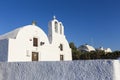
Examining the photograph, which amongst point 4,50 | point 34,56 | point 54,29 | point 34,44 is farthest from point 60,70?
point 54,29

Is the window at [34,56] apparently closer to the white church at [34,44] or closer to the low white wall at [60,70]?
the white church at [34,44]

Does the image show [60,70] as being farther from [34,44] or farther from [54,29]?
[54,29]

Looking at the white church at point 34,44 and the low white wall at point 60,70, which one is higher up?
the white church at point 34,44

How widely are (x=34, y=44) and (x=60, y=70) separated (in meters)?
14.1

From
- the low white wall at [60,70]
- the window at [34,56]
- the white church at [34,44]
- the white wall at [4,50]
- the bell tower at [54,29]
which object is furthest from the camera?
the bell tower at [54,29]

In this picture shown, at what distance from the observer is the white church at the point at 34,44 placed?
1666cm

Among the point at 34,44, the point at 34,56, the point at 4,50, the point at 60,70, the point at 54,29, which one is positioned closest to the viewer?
the point at 60,70

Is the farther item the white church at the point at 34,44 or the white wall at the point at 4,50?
the white church at the point at 34,44

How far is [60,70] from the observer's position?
17.5ft

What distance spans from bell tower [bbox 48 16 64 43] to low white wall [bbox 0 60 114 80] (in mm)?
14861

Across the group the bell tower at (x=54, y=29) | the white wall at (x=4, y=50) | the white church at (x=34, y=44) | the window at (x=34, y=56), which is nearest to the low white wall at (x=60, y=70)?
the white wall at (x=4, y=50)

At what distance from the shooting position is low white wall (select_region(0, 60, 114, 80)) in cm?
445

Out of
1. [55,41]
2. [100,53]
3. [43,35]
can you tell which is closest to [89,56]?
[100,53]

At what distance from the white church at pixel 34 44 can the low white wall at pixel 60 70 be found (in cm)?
955
